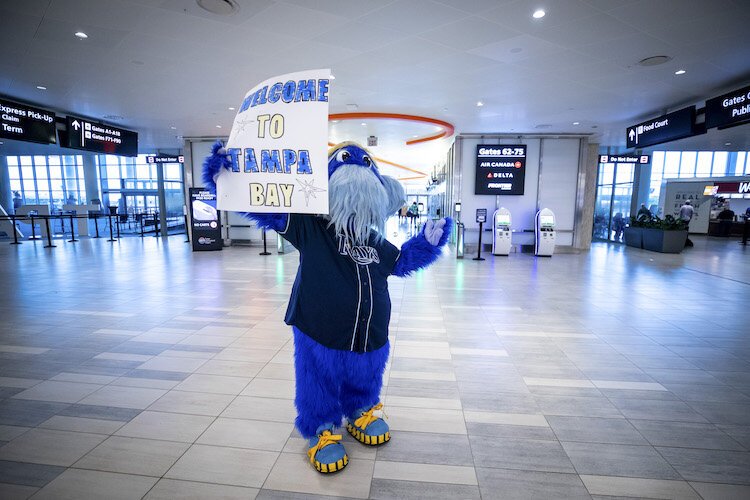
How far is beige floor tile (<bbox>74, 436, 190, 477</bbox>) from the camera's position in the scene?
1.82m

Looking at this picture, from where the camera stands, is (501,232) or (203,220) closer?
(501,232)

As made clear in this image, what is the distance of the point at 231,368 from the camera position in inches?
116

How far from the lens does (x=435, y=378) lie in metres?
2.81

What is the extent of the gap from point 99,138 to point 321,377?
927 centimetres

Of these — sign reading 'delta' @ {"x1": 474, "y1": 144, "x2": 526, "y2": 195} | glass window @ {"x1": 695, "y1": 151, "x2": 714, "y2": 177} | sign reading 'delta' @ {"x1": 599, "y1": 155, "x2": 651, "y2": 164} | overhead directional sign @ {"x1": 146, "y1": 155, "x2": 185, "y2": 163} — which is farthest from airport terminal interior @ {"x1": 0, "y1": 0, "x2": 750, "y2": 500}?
glass window @ {"x1": 695, "y1": 151, "x2": 714, "y2": 177}

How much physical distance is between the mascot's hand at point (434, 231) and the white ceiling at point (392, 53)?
9.41 ft

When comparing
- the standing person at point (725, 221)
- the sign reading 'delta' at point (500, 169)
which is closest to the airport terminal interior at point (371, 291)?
the sign reading 'delta' at point (500, 169)

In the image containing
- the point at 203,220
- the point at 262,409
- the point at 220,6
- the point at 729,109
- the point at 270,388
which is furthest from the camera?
the point at 203,220

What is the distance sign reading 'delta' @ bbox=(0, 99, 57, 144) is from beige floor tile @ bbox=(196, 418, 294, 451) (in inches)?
297

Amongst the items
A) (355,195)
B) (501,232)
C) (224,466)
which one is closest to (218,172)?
(355,195)

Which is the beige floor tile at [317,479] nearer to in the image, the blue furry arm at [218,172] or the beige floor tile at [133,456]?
the beige floor tile at [133,456]

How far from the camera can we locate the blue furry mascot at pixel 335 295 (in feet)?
5.84

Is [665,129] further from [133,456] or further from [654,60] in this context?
[133,456]

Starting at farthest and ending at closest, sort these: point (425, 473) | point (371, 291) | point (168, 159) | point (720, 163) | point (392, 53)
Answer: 1. point (720, 163)
2. point (168, 159)
3. point (392, 53)
4. point (371, 291)
5. point (425, 473)
